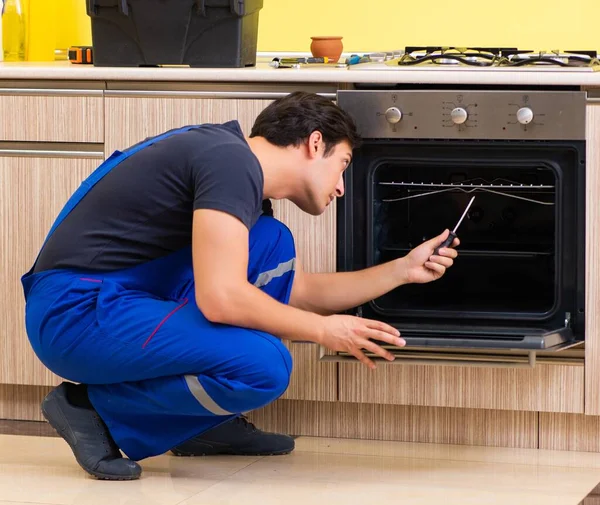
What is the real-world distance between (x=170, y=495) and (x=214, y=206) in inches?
22.7

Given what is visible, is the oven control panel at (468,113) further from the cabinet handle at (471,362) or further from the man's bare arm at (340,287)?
the cabinet handle at (471,362)

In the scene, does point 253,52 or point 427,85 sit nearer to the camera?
point 427,85

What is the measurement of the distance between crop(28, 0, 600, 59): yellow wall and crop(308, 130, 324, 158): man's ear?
1.03 m

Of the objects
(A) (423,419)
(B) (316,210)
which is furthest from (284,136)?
(A) (423,419)

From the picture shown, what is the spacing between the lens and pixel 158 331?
2141mm

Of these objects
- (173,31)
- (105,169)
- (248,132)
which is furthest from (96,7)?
(105,169)

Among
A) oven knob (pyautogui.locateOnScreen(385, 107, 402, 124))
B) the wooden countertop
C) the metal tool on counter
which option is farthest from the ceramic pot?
oven knob (pyautogui.locateOnScreen(385, 107, 402, 124))

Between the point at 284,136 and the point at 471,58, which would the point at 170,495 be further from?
the point at 471,58

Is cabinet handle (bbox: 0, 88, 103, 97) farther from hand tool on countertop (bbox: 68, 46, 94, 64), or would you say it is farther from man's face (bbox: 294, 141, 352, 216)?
man's face (bbox: 294, 141, 352, 216)

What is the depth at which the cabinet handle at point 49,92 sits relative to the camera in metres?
2.64

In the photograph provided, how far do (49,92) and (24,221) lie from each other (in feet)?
1.07

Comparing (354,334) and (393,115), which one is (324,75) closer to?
(393,115)

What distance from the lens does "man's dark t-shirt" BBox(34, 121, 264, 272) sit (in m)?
2.09

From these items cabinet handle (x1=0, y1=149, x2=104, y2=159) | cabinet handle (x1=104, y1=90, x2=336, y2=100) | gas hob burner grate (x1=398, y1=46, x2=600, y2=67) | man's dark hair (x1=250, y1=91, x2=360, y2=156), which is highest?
gas hob burner grate (x1=398, y1=46, x2=600, y2=67)
